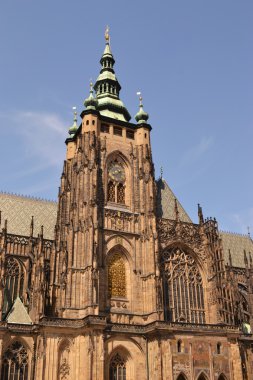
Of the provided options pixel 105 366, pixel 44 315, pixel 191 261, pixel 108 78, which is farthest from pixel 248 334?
pixel 108 78

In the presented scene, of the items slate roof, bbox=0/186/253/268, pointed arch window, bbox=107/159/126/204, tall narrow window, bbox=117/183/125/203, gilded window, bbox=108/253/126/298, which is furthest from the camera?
slate roof, bbox=0/186/253/268

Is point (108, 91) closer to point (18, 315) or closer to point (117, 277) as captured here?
point (117, 277)

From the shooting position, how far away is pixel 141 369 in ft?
127

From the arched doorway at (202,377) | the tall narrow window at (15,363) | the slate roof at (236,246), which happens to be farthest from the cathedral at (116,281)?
the slate roof at (236,246)

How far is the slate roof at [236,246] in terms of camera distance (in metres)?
59.6

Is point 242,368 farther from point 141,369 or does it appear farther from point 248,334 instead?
point 141,369

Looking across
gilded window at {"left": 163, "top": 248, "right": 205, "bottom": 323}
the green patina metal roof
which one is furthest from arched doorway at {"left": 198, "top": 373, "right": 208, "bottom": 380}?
the green patina metal roof

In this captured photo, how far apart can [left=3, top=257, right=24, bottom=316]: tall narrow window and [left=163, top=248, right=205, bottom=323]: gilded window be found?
1371cm

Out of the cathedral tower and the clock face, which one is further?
the clock face

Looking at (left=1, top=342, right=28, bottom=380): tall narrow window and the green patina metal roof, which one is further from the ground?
the green patina metal roof

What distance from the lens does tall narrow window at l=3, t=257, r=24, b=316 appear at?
45.0 m

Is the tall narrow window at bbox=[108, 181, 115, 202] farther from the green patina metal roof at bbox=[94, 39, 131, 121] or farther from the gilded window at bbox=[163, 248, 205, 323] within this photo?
the green patina metal roof at bbox=[94, 39, 131, 121]

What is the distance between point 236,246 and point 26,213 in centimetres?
2690

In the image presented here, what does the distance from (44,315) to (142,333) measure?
813 cm
